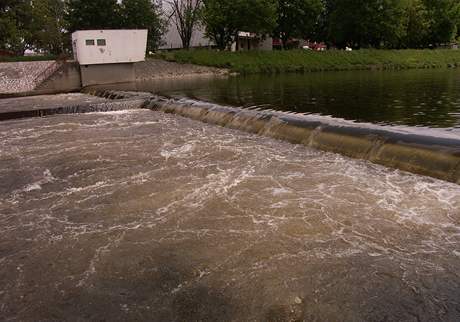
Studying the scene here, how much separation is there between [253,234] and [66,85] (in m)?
33.4

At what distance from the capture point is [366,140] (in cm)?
1130

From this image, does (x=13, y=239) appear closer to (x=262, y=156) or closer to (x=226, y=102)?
(x=262, y=156)

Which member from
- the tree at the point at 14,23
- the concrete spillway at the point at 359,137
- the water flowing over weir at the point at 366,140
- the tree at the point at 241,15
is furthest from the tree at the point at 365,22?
the water flowing over weir at the point at 366,140

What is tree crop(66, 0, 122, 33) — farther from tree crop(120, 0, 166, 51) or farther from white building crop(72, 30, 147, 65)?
white building crop(72, 30, 147, 65)

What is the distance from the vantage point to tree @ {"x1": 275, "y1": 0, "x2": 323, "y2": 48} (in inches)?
2397

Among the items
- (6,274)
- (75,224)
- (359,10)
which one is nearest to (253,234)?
(75,224)

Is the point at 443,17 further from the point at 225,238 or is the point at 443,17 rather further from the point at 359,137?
the point at 225,238

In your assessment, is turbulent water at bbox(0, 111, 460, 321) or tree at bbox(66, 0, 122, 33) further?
tree at bbox(66, 0, 122, 33)

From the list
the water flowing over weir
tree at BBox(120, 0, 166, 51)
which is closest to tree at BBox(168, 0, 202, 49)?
tree at BBox(120, 0, 166, 51)

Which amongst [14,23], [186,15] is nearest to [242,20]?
[186,15]

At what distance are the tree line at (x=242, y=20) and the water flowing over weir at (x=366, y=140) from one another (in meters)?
38.5

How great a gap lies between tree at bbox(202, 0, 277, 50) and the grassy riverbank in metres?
3.68

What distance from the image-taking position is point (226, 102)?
23.4 m

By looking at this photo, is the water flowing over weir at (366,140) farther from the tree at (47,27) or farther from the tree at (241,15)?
the tree at (47,27)
